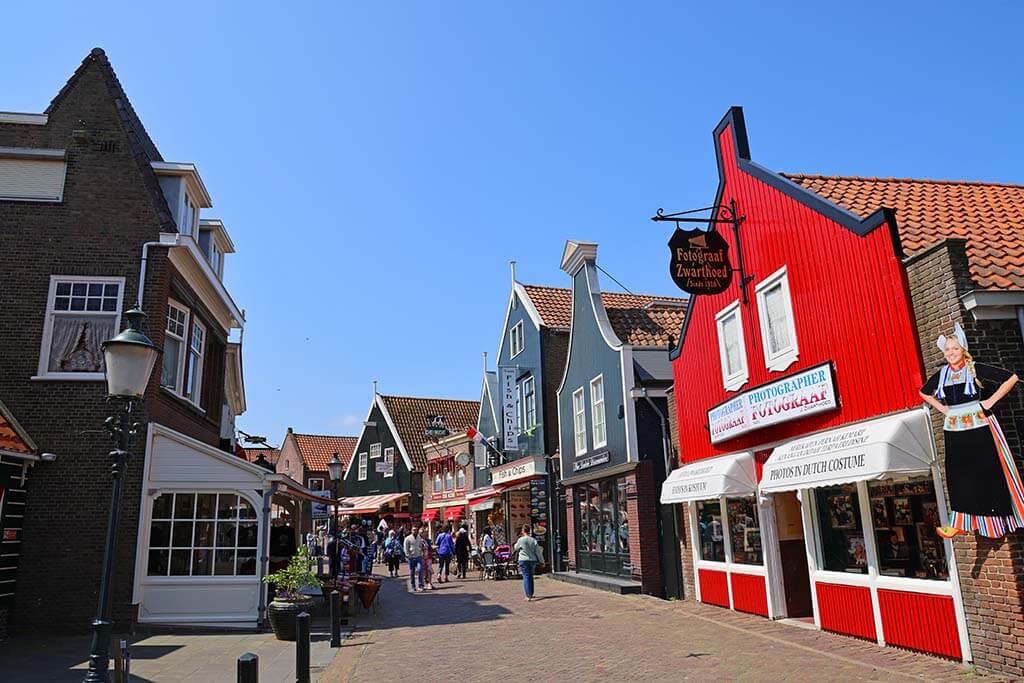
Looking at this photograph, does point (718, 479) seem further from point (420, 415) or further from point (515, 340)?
point (420, 415)

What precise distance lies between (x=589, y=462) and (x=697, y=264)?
9075mm

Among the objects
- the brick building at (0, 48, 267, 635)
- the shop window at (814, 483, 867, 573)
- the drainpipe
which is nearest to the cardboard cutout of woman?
the shop window at (814, 483, 867, 573)

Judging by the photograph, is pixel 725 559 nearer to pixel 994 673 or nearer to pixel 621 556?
pixel 621 556

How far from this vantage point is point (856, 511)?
10492 millimetres

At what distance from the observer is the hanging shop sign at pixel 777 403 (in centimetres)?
1086

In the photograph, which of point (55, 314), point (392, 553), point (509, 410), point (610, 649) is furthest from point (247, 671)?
point (392, 553)

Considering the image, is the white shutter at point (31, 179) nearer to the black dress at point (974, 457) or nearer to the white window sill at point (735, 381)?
the white window sill at point (735, 381)

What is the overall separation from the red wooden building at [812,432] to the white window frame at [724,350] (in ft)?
0.12

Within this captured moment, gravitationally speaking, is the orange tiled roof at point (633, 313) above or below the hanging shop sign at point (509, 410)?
above

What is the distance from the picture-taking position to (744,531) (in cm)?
1366

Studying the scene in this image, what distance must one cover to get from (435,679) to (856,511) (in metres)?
6.25

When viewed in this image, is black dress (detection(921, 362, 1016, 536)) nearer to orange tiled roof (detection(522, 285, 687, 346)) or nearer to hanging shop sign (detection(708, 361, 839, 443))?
hanging shop sign (detection(708, 361, 839, 443))

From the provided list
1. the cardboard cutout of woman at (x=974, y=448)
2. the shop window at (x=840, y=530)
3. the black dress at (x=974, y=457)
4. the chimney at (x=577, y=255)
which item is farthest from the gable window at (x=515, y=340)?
the black dress at (x=974, y=457)

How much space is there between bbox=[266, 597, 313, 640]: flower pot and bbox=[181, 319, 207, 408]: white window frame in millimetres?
6003
